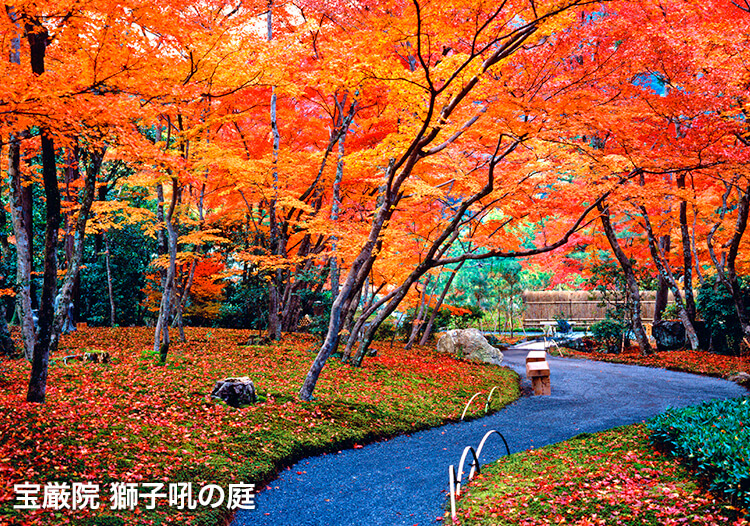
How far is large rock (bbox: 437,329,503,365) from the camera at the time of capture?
16250 millimetres

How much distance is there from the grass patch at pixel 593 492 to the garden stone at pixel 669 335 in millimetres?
12919

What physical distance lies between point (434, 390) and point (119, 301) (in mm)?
13344

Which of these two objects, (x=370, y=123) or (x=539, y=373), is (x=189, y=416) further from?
(x=370, y=123)

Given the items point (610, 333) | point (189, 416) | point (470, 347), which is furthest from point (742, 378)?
point (189, 416)

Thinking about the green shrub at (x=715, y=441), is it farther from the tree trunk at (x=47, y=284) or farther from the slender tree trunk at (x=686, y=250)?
the slender tree trunk at (x=686, y=250)

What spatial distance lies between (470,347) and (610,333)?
6367 millimetres

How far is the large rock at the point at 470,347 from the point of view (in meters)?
16.2

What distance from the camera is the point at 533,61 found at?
10305mm

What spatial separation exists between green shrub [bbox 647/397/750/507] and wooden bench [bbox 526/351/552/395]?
414 cm

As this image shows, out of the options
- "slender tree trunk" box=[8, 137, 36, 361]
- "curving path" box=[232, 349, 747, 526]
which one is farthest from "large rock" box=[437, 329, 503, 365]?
"slender tree trunk" box=[8, 137, 36, 361]

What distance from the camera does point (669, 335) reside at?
1775 cm

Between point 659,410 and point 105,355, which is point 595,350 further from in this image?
point 105,355

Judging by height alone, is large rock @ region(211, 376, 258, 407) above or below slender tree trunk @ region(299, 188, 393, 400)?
below

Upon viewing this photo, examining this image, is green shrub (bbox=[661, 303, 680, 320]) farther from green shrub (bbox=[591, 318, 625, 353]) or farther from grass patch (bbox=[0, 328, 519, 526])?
grass patch (bbox=[0, 328, 519, 526])
